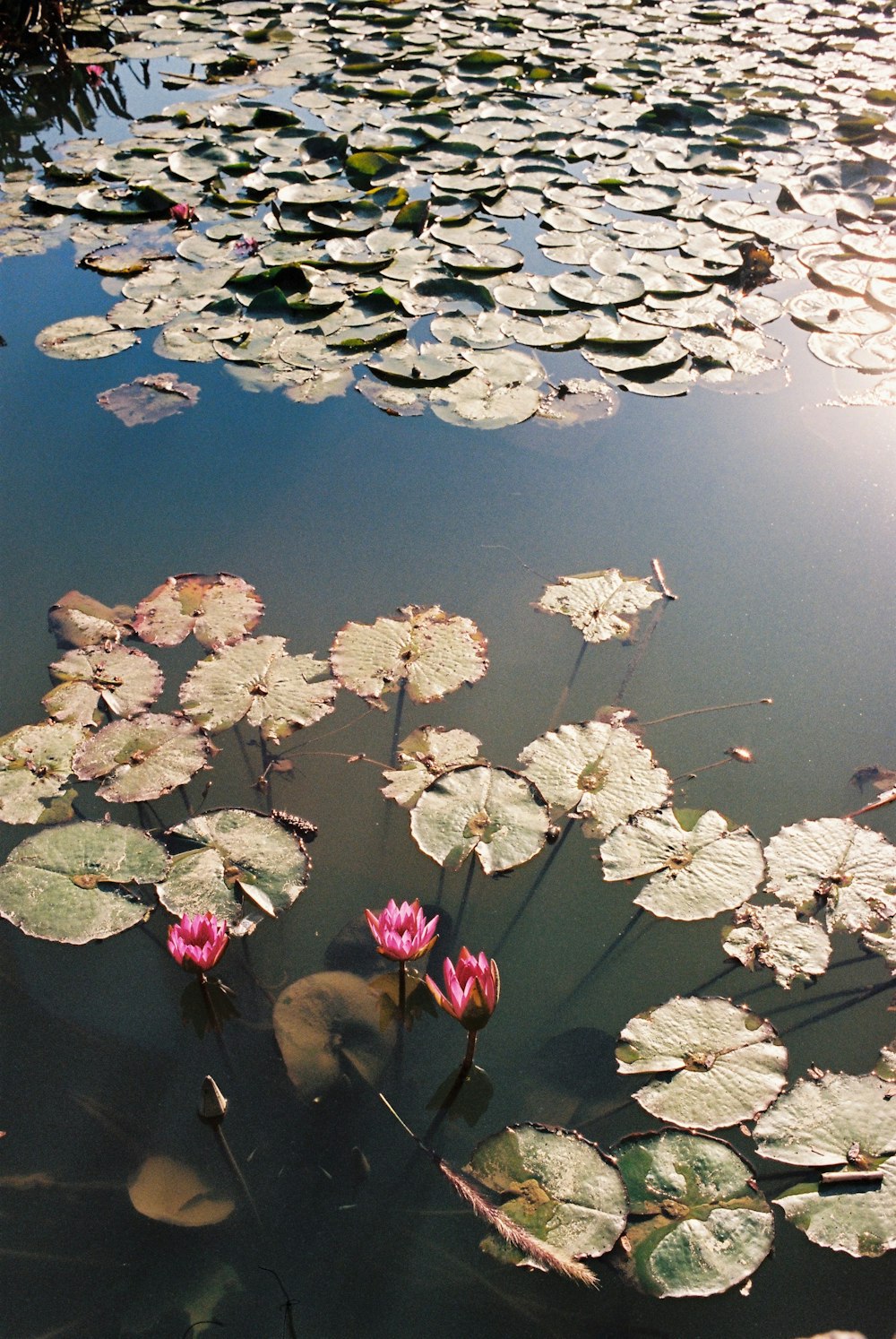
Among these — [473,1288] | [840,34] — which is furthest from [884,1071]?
[840,34]

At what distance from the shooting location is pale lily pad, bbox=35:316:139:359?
4117mm

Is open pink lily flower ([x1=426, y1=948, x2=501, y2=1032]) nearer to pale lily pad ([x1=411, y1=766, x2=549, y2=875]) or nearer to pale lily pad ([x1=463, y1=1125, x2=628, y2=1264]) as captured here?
pale lily pad ([x1=463, y1=1125, x2=628, y2=1264])

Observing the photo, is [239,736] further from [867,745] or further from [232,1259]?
[867,745]

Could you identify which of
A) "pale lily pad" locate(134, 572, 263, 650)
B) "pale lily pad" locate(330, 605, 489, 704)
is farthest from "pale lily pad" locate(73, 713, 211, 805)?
"pale lily pad" locate(330, 605, 489, 704)

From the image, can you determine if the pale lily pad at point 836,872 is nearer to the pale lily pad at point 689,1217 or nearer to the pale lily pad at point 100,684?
the pale lily pad at point 689,1217

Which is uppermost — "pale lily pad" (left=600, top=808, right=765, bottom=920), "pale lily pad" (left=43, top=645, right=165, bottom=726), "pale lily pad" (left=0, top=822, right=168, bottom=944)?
"pale lily pad" (left=43, top=645, right=165, bottom=726)

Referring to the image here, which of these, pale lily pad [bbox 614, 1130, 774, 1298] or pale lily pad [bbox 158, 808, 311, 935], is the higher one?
pale lily pad [bbox 158, 808, 311, 935]

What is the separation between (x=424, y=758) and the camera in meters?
2.52

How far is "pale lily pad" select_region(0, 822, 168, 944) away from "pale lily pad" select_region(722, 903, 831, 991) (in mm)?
1421

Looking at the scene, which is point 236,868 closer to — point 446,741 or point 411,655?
point 446,741

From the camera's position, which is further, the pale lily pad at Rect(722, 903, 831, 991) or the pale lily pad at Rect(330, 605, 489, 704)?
the pale lily pad at Rect(330, 605, 489, 704)

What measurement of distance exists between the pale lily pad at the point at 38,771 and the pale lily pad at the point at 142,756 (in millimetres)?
45

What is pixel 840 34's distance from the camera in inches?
303

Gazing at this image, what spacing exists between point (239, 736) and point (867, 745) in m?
1.88
